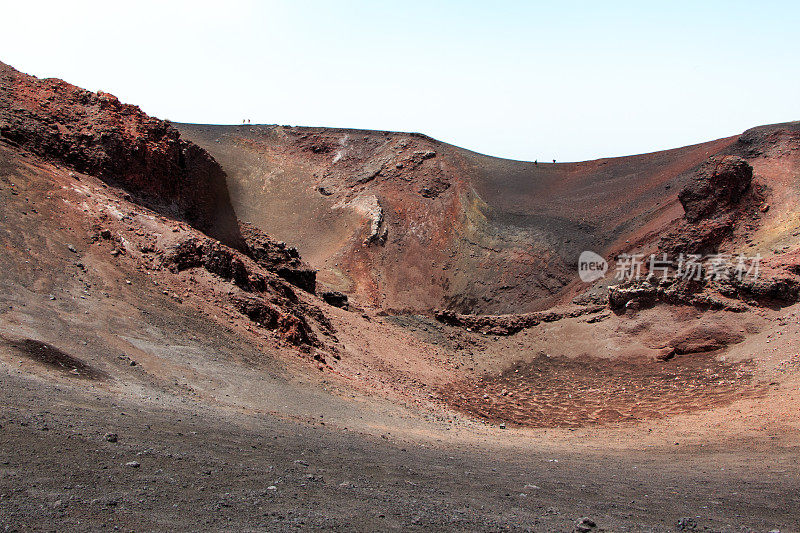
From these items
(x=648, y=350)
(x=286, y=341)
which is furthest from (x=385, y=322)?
(x=648, y=350)

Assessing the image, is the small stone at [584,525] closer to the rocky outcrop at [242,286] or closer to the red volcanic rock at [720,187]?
the rocky outcrop at [242,286]

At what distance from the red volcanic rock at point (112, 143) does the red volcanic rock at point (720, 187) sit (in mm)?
15245

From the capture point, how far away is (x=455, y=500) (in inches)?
239

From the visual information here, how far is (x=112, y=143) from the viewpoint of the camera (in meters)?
17.0

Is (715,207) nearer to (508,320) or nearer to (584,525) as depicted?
(508,320)

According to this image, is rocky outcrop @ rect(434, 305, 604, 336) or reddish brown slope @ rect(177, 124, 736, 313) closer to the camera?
rocky outcrop @ rect(434, 305, 604, 336)

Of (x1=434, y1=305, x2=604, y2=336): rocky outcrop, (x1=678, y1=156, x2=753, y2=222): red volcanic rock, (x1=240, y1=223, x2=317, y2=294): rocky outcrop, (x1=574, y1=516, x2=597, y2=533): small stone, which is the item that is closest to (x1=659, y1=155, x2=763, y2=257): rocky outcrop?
(x1=678, y1=156, x2=753, y2=222): red volcanic rock

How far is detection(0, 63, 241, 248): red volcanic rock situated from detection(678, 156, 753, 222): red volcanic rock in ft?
50.0

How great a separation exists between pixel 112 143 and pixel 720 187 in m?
18.7

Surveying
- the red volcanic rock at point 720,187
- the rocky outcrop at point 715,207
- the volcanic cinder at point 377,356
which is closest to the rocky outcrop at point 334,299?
the volcanic cinder at point 377,356

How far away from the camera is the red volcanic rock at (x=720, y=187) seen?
19.7 metres

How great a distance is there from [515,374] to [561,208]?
53.6 feet

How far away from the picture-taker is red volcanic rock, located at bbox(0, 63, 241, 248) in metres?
16.1

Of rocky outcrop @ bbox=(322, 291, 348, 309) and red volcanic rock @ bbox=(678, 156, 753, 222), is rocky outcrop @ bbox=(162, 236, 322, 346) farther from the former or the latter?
red volcanic rock @ bbox=(678, 156, 753, 222)
